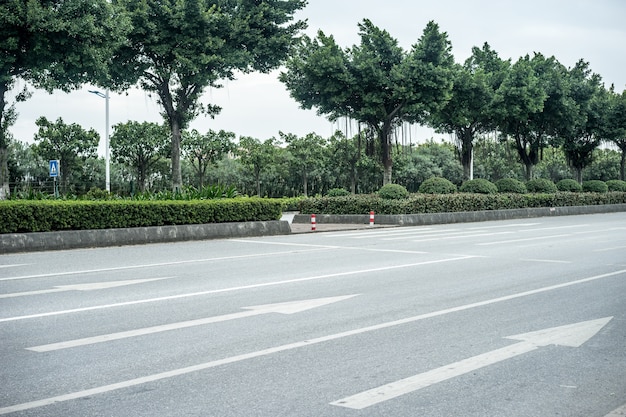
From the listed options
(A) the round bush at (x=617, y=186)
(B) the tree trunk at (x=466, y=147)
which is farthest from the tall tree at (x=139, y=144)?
(A) the round bush at (x=617, y=186)

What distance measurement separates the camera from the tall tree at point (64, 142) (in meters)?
53.4

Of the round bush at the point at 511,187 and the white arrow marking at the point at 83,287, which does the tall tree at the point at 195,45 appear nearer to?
the round bush at the point at 511,187

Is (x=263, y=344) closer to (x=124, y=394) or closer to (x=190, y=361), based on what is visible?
(x=190, y=361)

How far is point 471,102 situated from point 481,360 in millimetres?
38548

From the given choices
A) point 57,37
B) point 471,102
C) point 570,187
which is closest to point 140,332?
point 57,37

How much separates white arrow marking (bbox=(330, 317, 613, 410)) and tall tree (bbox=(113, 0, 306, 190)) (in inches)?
1006

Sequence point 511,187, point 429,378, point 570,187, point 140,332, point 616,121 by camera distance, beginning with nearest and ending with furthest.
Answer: point 429,378, point 140,332, point 511,187, point 570,187, point 616,121

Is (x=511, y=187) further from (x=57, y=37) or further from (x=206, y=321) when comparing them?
(x=206, y=321)

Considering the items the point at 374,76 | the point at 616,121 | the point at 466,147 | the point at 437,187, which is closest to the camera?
the point at 437,187

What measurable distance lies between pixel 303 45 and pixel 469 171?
1389 centimetres

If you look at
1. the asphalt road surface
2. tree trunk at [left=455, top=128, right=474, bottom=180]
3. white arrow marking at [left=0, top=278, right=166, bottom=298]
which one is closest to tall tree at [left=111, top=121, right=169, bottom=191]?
tree trunk at [left=455, top=128, right=474, bottom=180]

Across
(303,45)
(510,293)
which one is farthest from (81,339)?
(303,45)

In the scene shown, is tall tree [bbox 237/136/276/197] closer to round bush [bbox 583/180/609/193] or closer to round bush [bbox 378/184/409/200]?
round bush [bbox 583/180/609/193]

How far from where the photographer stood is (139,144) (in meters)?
56.7
